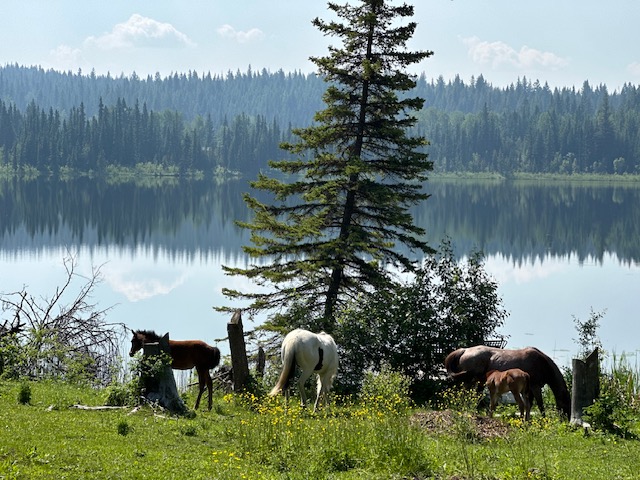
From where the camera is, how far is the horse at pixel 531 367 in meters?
19.4

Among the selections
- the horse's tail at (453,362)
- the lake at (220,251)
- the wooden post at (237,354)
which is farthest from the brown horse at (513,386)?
the lake at (220,251)

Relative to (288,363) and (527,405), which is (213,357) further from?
(527,405)

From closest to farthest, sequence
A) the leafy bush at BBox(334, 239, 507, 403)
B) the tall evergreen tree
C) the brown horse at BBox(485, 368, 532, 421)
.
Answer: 1. the brown horse at BBox(485, 368, 532, 421)
2. the leafy bush at BBox(334, 239, 507, 403)
3. the tall evergreen tree

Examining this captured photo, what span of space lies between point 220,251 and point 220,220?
1174 inches

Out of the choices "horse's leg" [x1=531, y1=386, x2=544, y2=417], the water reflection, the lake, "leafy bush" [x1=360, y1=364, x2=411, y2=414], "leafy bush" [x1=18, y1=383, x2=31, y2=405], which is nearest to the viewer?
"leafy bush" [x1=360, y1=364, x2=411, y2=414]

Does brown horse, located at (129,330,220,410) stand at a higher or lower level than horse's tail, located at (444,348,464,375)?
higher

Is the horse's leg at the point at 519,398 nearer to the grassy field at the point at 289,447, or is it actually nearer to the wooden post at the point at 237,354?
the grassy field at the point at 289,447

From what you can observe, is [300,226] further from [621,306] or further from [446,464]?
[621,306]

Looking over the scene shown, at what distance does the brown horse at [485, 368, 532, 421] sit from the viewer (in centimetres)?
1780

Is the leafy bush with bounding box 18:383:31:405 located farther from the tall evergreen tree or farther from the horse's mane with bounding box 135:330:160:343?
the tall evergreen tree

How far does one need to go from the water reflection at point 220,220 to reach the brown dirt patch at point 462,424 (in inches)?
1351

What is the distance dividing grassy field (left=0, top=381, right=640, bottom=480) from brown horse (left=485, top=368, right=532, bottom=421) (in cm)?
160

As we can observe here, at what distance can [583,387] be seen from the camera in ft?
59.4

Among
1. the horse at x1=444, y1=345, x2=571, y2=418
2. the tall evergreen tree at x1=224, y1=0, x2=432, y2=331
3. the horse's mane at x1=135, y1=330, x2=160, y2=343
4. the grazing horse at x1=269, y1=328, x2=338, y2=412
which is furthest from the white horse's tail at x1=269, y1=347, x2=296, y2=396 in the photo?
the tall evergreen tree at x1=224, y1=0, x2=432, y2=331
